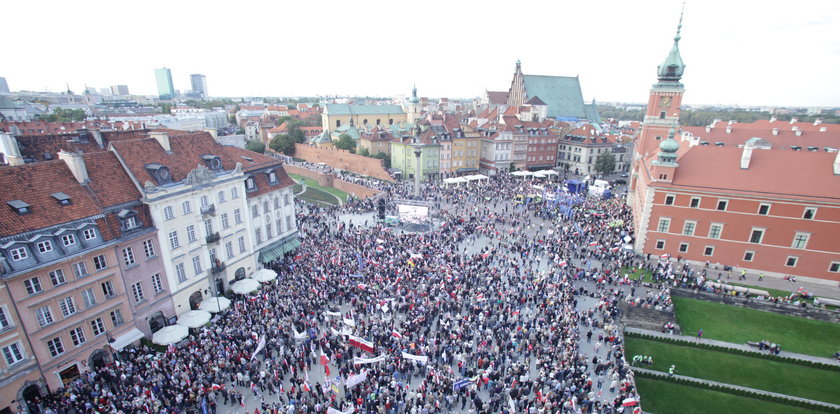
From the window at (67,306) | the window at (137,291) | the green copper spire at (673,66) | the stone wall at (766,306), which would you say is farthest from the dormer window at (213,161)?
the green copper spire at (673,66)

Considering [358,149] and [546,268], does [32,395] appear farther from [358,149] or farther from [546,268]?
[358,149]

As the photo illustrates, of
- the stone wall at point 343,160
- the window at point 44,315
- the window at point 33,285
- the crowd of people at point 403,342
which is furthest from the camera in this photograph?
→ the stone wall at point 343,160

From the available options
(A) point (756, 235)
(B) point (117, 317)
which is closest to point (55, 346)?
(B) point (117, 317)

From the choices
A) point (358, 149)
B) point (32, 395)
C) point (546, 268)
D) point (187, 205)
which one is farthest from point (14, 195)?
point (358, 149)

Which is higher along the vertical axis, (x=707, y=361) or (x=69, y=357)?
(x=69, y=357)

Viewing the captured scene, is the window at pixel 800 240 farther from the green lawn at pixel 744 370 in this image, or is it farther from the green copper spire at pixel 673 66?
the green copper spire at pixel 673 66

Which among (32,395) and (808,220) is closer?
(32,395)
